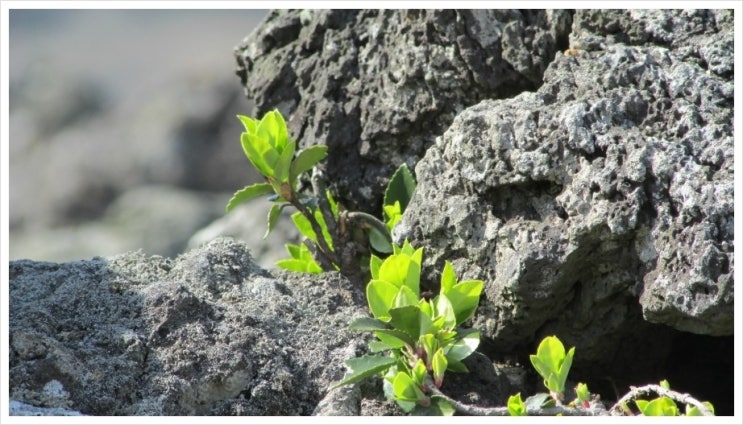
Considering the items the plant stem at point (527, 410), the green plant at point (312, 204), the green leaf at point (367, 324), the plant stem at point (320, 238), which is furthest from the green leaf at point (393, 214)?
the plant stem at point (527, 410)

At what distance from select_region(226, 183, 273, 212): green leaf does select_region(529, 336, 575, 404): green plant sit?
2.28 ft

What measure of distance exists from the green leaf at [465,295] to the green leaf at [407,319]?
0.32ft

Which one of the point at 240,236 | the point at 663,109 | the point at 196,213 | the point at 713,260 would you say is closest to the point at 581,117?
the point at 663,109

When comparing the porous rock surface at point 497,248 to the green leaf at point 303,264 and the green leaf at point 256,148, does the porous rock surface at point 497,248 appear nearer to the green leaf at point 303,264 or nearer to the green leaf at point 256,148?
the green leaf at point 303,264

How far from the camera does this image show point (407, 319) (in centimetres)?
184

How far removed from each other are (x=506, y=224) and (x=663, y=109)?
37cm

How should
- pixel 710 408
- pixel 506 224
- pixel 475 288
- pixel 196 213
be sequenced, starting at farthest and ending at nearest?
pixel 196 213 → pixel 506 224 → pixel 475 288 → pixel 710 408

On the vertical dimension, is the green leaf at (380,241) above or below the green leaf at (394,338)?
above

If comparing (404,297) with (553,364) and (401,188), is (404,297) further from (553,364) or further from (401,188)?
(401,188)

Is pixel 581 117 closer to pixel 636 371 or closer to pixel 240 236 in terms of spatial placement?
pixel 636 371

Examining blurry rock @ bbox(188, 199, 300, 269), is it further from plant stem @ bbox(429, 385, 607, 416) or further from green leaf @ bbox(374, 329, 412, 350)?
plant stem @ bbox(429, 385, 607, 416)

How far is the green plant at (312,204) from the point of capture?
2.20 m

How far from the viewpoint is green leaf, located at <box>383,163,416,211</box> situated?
93.9 inches

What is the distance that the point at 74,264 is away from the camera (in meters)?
2.22
